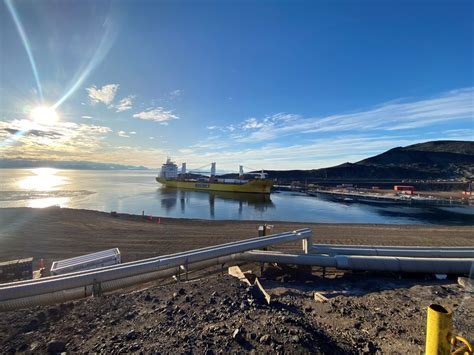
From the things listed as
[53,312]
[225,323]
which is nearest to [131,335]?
[225,323]

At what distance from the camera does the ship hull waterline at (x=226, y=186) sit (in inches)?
2501

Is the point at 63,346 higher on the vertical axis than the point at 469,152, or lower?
lower

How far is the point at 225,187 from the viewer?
69562 millimetres

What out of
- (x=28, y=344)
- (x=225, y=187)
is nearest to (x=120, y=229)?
(x=28, y=344)

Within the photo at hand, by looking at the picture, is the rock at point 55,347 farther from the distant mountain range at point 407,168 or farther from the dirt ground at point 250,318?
the distant mountain range at point 407,168

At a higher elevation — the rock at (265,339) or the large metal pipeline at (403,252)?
the rock at (265,339)

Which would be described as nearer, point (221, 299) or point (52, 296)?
point (221, 299)

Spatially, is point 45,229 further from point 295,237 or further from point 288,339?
point 288,339

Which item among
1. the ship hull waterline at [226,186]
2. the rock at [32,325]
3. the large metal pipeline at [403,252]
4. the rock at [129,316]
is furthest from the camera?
the ship hull waterline at [226,186]

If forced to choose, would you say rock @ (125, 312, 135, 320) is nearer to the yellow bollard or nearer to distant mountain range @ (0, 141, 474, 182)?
the yellow bollard

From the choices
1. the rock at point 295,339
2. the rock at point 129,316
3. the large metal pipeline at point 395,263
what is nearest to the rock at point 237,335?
the rock at point 295,339

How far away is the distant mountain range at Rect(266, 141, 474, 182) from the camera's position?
110m

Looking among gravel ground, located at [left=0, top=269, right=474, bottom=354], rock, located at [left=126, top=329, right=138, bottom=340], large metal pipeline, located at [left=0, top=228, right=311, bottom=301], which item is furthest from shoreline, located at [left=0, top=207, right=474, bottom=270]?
rock, located at [left=126, top=329, right=138, bottom=340]

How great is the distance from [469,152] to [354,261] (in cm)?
17747
